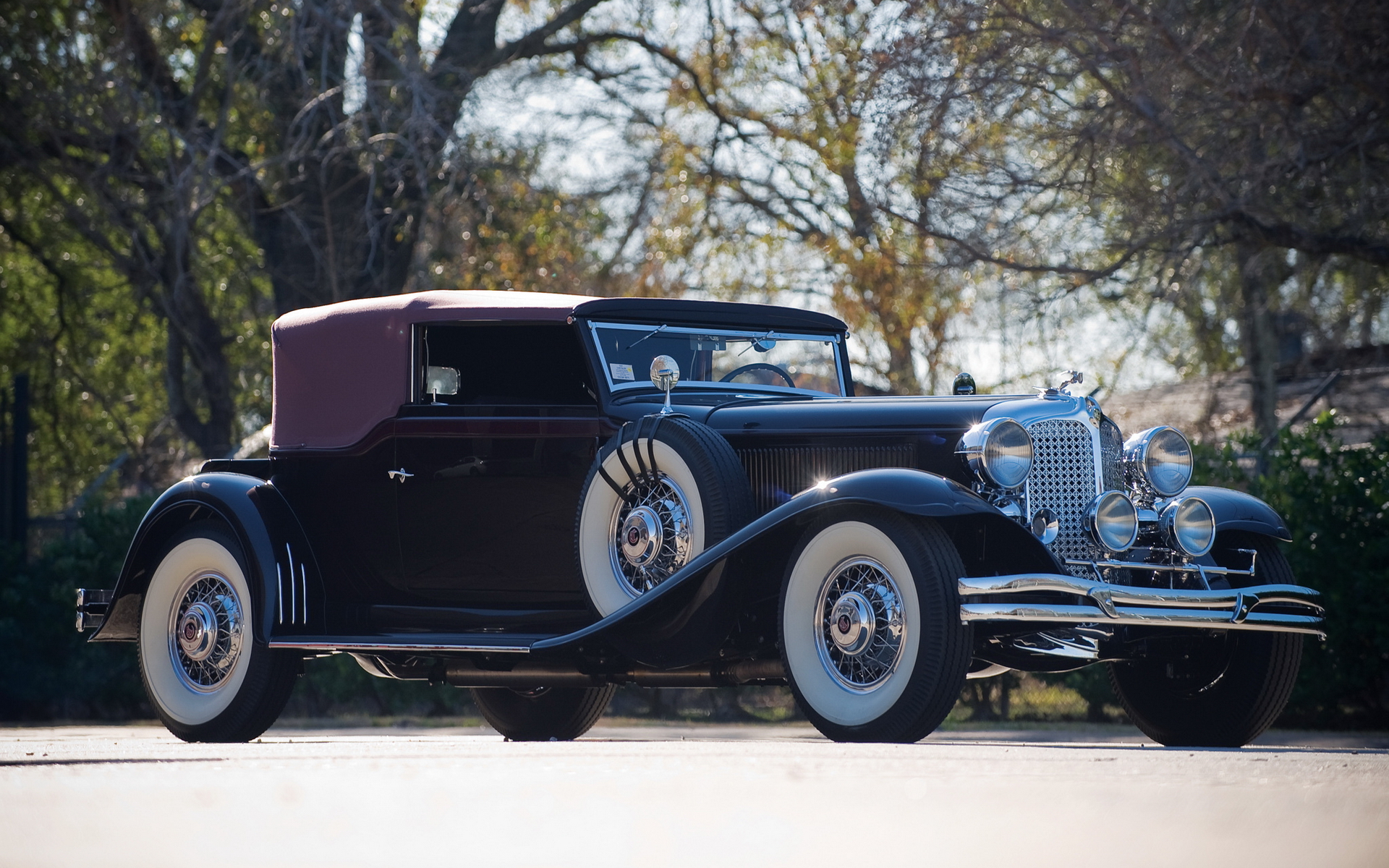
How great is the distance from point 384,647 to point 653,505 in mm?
1320

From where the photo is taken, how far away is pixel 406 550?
287 inches

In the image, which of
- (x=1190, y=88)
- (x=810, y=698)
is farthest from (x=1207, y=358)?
(x=810, y=698)

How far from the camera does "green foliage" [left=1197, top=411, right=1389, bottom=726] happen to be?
9.76 m

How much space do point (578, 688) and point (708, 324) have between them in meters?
2.25

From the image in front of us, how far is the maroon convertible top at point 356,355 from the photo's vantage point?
7262 millimetres

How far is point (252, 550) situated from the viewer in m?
7.17

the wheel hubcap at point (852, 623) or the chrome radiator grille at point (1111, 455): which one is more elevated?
the chrome radiator grille at point (1111, 455)

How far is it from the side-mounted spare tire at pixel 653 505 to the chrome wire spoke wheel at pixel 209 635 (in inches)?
74.8

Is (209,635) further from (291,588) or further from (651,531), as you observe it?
(651,531)

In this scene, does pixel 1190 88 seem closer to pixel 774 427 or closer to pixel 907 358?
pixel 774 427

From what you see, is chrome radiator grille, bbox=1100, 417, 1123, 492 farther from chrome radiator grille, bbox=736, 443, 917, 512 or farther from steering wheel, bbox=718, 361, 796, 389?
steering wheel, bbox=718, 361, 796, 389

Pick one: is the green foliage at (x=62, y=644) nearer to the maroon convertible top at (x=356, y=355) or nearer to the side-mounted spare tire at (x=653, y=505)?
the maroon convertible top at (x=356, y=355)

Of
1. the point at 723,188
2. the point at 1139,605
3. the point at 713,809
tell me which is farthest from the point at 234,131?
the point at 713,809

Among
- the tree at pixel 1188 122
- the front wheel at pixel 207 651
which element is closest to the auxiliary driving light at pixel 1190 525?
the front wheel at pixel 207 651
